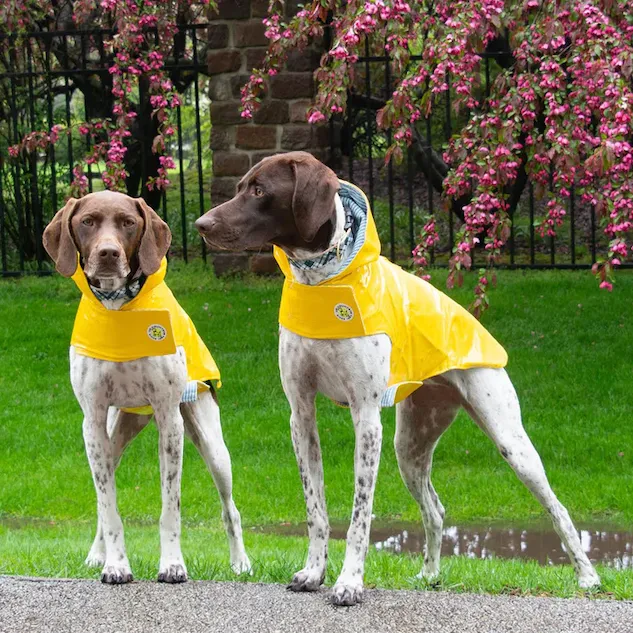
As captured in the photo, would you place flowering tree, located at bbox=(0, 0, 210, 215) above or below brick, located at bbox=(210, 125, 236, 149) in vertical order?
above

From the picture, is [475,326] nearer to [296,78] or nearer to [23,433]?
[23,433]

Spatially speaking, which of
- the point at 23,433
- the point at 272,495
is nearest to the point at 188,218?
the point at 23,433

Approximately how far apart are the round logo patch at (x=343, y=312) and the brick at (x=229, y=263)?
6616mm

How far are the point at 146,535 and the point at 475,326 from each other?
8.87 feet

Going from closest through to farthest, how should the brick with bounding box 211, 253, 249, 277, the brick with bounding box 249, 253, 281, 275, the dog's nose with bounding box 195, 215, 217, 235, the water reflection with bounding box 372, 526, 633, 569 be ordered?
the dog's nose with bounding box 195, 215, 217, 235, the water reflection with bounding box 372, 526, 633, 569, the brick with bounding box 249, 253, 281, 275, the brick with bounding box 211, 253, 249, 277

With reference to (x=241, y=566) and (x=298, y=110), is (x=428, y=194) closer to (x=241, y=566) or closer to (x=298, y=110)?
(x=298, y=110)

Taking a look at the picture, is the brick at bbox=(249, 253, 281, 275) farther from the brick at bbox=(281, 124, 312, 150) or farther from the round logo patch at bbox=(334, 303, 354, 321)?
the round logo patch at bbox=(334, 303, 354, 321)

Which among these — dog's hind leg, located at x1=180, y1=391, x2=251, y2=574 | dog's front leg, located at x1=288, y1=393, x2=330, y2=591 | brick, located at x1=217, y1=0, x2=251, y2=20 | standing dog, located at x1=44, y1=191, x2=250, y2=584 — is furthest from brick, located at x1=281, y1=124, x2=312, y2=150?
dog's front leg, located at x1=288, y1=393, x2=330, y2=591

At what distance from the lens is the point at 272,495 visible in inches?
279

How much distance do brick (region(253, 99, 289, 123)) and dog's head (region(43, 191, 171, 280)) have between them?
5.98m

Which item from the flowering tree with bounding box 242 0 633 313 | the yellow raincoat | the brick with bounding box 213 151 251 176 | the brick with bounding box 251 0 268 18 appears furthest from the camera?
the brick with bounding box 213 151 251 176

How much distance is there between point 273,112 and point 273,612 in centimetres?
677

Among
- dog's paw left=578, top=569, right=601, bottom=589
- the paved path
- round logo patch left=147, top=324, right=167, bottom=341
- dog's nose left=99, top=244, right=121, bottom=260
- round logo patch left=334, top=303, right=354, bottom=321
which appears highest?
dog's nose left=99, top=244, right=121, bottom=260

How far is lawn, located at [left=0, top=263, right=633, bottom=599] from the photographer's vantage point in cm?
551
